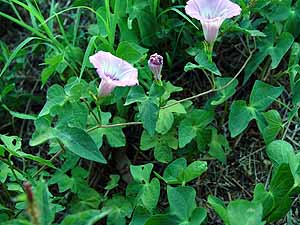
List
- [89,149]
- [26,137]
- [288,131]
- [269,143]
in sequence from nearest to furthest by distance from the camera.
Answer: [89,149]
[269,143]
[288,131]
[26,137]

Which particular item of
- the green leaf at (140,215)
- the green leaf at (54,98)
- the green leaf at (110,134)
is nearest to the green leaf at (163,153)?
the green leaf at (110,134)

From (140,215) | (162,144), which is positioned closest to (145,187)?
(140,215)

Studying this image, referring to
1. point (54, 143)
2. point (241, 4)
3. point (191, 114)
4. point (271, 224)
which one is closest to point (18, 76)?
point (54, 143)

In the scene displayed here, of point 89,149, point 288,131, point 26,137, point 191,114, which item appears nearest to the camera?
point 89,149

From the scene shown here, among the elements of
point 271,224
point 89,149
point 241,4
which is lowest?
point 271,224

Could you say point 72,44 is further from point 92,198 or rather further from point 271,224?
point 271,224

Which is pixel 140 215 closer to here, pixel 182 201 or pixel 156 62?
pixel 182 201

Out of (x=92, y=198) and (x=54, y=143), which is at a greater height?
(x=54, y=143)
